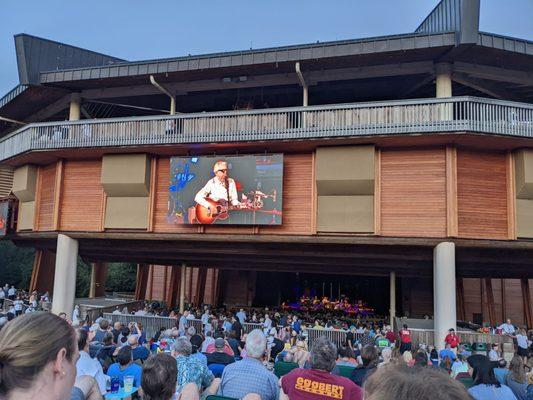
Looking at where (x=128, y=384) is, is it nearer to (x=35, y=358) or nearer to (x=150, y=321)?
(x=35, y=358)

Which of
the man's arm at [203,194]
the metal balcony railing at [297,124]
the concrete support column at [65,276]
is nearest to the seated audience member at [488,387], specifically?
the metal balcony railing at [297,124]

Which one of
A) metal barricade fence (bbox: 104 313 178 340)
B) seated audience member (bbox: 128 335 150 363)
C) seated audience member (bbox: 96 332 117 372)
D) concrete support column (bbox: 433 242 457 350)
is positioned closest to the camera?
seated audience member (bbox: 96 332 117 372)

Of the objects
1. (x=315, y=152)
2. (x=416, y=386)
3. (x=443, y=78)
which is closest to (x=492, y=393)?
(x=416, y=386)

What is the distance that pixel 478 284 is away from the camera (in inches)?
1109

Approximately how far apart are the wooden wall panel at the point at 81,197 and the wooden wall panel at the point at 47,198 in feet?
2.51

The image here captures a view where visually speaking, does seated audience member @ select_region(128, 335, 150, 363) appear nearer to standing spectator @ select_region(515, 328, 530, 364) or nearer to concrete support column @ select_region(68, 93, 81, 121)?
standing spectator @ select_region(515, 328, 530, 364)

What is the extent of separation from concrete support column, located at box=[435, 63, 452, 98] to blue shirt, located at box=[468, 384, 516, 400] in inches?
545

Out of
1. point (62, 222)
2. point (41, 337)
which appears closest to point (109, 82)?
point (62, 222)

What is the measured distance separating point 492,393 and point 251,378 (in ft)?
9.99

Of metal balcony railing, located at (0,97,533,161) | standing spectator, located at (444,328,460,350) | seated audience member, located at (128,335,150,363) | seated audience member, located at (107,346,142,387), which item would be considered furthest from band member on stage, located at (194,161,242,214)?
seated audience member, located at (107,346,142,387)

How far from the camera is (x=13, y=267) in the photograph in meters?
45.2

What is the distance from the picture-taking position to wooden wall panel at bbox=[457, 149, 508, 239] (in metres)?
16.6

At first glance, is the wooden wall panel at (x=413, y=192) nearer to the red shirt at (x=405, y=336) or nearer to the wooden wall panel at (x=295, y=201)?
the wooden wall panel at (x=295, y=201)

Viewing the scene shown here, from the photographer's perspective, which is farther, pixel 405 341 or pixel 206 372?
pixel 405 341
